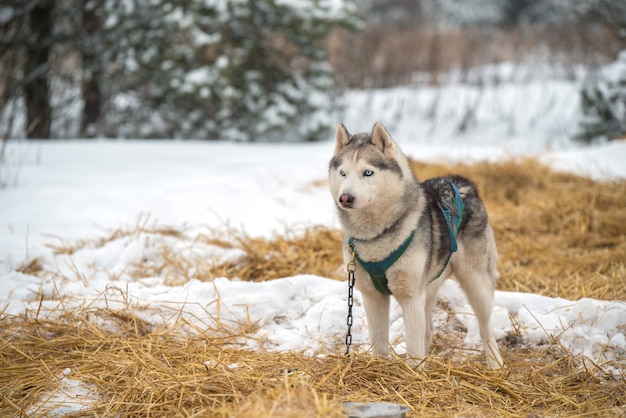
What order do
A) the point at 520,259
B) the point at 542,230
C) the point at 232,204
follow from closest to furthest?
the point at 520,259 < the point at 542,230 < the point at 232,204

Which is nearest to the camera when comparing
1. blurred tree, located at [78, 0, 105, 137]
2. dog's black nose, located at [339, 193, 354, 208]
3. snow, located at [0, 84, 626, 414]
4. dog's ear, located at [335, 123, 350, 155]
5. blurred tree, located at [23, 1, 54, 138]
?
dog's black nose, located at [339, 193, 354, 208]

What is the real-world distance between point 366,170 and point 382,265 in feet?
1.63

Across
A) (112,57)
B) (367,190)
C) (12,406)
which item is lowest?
(12,406)

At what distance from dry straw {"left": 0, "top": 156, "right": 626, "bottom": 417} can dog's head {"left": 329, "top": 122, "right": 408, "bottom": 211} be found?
84 cm

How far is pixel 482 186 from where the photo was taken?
6.52 metres

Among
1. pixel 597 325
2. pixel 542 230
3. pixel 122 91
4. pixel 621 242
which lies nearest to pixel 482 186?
pixel 542 230

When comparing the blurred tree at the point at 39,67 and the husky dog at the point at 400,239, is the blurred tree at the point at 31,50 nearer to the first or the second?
the blurred tree at the point at 39,67

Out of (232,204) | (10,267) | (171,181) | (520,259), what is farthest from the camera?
(171,181)

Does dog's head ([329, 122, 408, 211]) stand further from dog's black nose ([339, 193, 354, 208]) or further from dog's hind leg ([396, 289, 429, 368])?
dog's hind leg ([396, 289, 429, 368])

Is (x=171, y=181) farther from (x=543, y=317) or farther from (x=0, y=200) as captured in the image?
(x=543, y=317)

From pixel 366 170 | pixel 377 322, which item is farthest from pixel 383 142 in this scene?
pixel 377 322

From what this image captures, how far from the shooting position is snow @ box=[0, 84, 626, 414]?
3223mm

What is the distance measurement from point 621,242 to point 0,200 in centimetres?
611

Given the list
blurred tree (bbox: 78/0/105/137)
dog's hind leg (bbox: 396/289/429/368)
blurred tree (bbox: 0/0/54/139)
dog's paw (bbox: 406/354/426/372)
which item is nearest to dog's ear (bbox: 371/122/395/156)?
dog's hind leg (bbox: 396/289/429/368)
